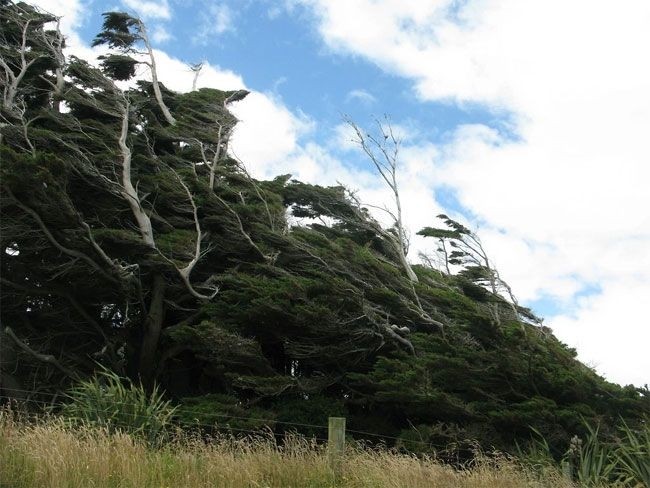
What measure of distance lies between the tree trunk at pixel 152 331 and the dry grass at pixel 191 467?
33.8 ft

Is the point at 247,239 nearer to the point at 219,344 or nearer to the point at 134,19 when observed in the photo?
the point at 219,344

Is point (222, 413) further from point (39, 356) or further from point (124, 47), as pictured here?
point (124, 47)

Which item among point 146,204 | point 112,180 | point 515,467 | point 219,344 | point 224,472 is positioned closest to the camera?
point 224,472

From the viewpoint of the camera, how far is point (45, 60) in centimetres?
2005

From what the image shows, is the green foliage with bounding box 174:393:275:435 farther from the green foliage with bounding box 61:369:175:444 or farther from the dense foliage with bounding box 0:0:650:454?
the green foliage with bounding box 61:369:175:444

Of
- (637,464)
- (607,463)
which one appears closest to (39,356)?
(607,463)

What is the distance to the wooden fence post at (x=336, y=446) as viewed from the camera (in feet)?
23.3

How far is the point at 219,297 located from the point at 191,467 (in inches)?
452

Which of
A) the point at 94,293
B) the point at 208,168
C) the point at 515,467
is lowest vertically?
the point at 515,467

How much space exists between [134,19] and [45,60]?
12.7ft

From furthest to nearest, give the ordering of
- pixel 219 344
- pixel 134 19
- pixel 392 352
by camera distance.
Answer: pixel 134 19 < pixel 392 352 < pixel 219 344

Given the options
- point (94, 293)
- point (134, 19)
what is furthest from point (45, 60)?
point (94, 293)

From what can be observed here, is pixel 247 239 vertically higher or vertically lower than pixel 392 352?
higher

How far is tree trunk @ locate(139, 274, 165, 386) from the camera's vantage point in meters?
18.0
